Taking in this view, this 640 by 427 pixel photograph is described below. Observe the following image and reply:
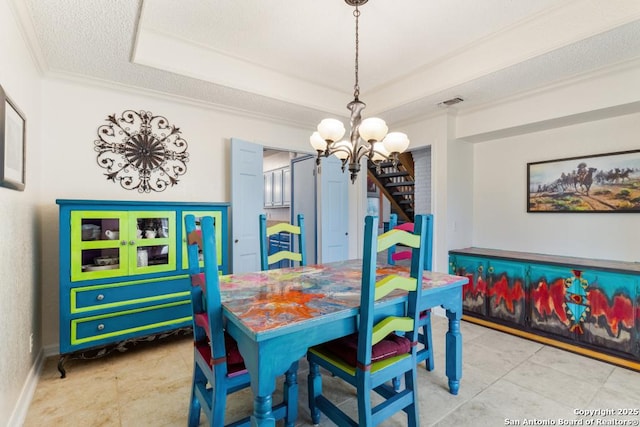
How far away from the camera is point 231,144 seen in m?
3.55

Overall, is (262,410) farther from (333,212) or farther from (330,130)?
(333,212)

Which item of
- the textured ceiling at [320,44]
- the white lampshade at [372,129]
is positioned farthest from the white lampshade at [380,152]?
the textured ceiling at [320,44]

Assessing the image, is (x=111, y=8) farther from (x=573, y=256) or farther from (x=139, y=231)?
(x=573, y=256)

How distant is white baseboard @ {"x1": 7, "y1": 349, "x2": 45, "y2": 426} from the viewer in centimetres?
180

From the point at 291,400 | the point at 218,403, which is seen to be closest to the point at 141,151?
the point at 218,403

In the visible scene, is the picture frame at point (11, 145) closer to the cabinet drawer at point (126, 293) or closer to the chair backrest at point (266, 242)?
the cabinet drawer at point (126, 293)

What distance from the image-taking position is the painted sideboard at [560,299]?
8.46 feet

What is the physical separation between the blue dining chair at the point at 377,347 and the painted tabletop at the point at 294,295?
0.11 metres

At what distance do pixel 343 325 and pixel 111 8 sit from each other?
7.50 feet

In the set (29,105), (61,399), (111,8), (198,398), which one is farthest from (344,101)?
(61,399)

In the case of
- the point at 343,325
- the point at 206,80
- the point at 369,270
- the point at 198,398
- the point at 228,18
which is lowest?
the point at 198,398

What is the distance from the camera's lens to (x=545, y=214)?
3480 millimetres

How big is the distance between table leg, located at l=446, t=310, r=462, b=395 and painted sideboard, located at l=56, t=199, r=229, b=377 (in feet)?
7.35

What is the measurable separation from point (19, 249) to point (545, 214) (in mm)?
4677
